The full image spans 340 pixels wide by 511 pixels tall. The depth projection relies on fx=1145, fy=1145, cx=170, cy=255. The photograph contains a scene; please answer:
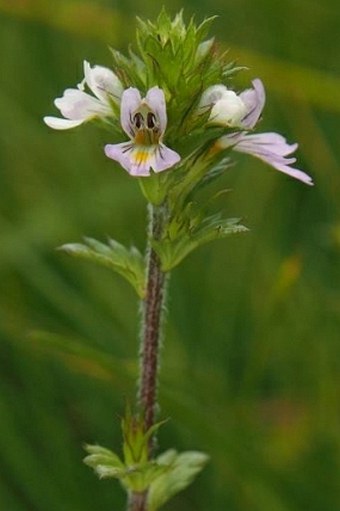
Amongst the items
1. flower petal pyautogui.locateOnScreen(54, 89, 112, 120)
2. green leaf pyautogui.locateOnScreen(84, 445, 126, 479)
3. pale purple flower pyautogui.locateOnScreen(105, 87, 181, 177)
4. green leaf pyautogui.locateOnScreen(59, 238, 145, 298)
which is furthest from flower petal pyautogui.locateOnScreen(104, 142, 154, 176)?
green leaf pyautogui.locateOnScreen(84, 445, 126, 479)

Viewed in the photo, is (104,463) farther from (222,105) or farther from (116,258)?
(222,105)

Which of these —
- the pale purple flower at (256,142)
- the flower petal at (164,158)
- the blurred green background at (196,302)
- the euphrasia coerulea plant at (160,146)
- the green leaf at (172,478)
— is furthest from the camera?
the blurred green background at (196,302)

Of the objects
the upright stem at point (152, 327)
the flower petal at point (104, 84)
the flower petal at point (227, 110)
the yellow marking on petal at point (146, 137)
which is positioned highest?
the flower petal at point (104, 84)

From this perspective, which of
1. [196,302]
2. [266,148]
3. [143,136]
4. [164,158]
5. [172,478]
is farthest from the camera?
[196,302]

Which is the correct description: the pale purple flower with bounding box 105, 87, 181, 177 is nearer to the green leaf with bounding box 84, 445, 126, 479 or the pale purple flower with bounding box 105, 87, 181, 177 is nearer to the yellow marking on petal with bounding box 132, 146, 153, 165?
the yellow marking on petal with bounding box 132, 146, 153, 165

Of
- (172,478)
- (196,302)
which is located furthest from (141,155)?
(196,302)

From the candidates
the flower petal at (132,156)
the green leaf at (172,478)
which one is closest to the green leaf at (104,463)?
the green leaf at (172,478)

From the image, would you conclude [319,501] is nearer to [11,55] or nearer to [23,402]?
[23,402]

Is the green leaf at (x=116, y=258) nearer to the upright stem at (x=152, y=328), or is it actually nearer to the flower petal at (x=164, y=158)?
the upright stem at (x=152, y=328)
